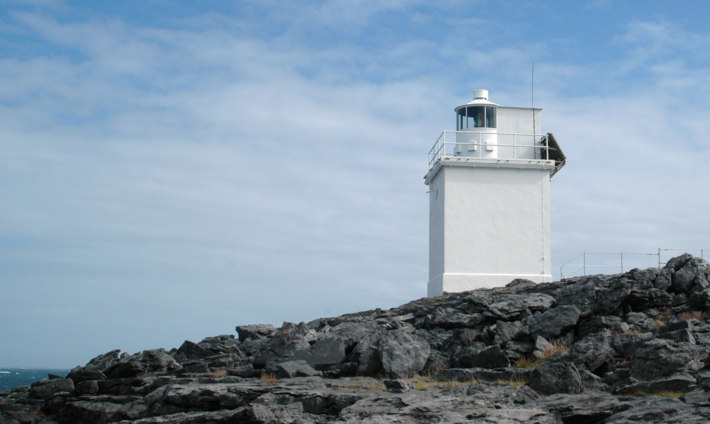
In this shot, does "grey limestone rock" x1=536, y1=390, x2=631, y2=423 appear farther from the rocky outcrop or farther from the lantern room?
the lantern room

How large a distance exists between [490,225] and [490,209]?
68 cm

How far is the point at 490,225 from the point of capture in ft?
100

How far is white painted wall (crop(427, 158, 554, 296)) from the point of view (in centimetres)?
3006

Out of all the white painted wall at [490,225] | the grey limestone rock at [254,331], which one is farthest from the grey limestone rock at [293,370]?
the white painted wall at [490,225]

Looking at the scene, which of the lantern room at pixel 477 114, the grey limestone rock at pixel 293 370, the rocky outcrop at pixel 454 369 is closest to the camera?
the rocky outcrop at pixel 454 369

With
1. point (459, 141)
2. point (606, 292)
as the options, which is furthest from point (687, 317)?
point (459, 141)

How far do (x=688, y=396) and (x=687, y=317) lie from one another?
8447 millimetres

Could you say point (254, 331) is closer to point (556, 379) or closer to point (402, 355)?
point (402, 355)

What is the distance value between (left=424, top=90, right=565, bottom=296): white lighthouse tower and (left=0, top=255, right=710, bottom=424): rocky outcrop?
6.25 m

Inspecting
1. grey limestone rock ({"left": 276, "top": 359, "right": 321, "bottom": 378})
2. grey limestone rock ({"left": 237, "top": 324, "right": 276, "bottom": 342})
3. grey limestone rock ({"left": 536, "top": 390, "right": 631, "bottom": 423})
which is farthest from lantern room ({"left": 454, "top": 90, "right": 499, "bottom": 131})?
grey limestone rock ({"left": 536, "top": 390, "right": 631, "bottom": 423})

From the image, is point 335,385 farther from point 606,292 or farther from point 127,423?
point 606,292

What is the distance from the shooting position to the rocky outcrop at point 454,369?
35.4 feet

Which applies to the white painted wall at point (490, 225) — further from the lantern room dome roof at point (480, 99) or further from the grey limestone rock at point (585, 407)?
the grey limestone rock at point (585, 407)

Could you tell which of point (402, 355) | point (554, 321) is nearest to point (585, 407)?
point (402, 355)
